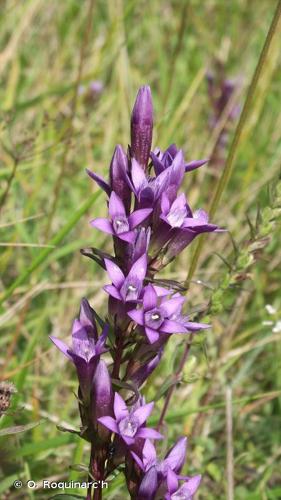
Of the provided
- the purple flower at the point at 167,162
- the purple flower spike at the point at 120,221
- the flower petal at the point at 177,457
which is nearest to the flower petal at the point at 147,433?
the flower petal at the point at 177,457

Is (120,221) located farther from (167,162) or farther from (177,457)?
(177,457)

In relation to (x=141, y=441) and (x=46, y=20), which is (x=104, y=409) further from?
(x=46, y=20)

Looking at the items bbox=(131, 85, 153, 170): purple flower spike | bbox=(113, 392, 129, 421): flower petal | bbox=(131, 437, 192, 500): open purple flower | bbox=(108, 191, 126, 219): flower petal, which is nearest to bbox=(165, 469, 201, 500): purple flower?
bbox=(131, 437, 192, 500): open purple flower

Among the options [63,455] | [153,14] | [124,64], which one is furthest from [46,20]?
[63,455]

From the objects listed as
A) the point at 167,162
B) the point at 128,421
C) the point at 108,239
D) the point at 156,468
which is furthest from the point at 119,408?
the point at 108,239

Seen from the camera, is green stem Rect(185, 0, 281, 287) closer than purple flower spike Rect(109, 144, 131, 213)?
No

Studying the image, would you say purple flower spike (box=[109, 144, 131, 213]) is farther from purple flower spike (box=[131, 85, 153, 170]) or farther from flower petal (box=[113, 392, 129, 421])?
flower petal (box=[113, 392, 129, 421])
